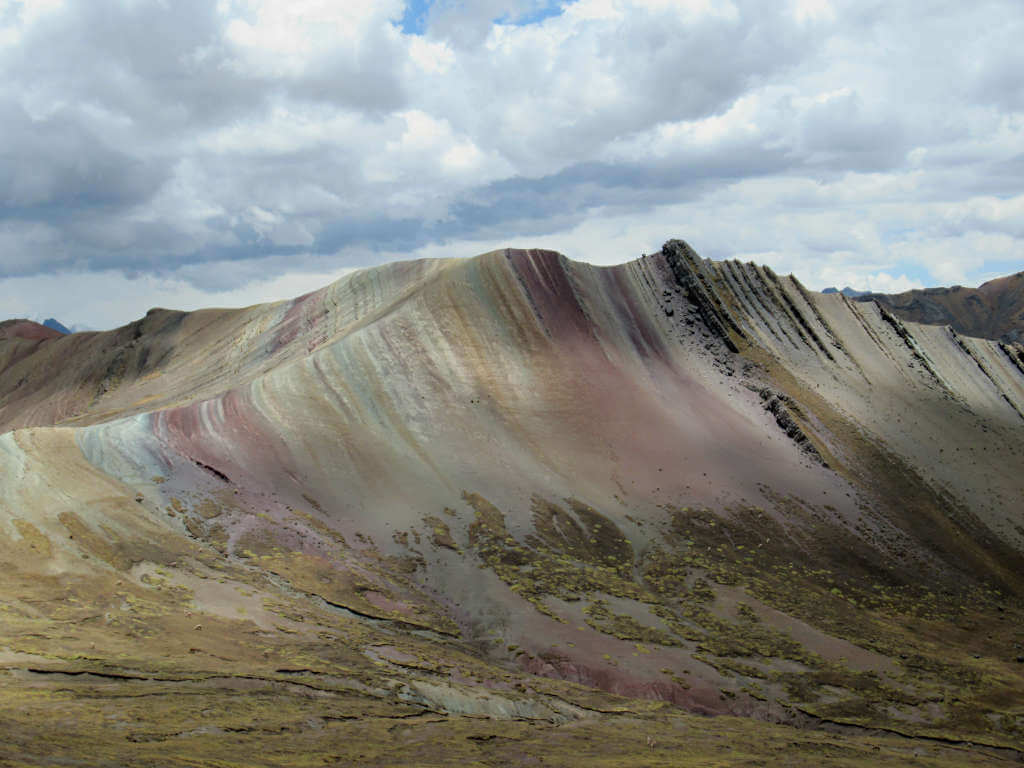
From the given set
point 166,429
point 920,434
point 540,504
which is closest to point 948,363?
point 920,434

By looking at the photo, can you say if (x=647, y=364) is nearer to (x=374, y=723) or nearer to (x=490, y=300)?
(x=490, y=300)

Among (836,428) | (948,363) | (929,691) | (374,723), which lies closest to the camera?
(374,723)

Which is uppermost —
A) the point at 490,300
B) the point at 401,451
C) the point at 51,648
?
the point at 490,300

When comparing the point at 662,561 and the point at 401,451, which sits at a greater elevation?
the point at 401,451

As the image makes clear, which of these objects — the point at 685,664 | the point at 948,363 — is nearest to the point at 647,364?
the point at 685,664

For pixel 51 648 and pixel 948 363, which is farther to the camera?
pixel 948 363

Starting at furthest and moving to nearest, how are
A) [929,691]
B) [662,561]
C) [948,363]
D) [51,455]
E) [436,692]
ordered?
1. [948,363]
2. [662,561]
3. [51,455]
4. [929,691]
5. [436,692]

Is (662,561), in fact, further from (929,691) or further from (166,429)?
(166,429)
